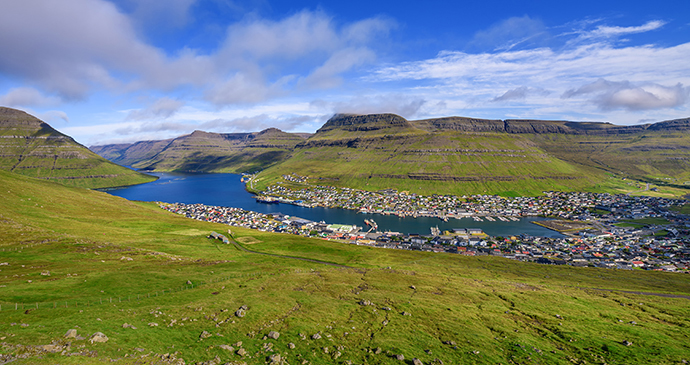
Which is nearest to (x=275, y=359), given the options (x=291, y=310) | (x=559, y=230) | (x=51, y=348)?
(x=291, y=310)

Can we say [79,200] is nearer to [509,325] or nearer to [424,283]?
[424,283]

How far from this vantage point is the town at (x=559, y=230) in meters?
105

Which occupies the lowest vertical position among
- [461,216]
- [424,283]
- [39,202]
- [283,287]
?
[461,216]

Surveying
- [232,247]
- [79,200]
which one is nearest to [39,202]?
[79,200]

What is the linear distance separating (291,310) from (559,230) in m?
161

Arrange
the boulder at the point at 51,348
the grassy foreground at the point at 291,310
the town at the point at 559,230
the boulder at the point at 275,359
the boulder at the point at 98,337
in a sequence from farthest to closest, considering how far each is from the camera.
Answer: the town at the point at 559,230, the grassy foreground at the point at 291,310, the boulder at the point at 275,359, the boulder at the point at 98,337, the boulder at the point at 51,348

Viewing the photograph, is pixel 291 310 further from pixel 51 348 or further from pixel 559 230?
pixel 559 230

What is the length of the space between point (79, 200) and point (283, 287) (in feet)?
406

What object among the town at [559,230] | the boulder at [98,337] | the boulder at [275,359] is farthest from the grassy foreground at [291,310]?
the town at [559,230]

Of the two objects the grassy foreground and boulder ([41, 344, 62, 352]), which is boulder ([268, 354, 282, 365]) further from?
boulder ([41, 344, 62, 352])

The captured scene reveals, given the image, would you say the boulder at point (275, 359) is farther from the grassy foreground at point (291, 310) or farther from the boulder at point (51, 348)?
the boulder at point (51, 348)

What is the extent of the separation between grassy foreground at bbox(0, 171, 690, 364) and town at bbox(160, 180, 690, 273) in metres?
29.9

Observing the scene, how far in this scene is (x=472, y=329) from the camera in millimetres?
36469

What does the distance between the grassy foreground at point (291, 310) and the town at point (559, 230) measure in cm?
2985
